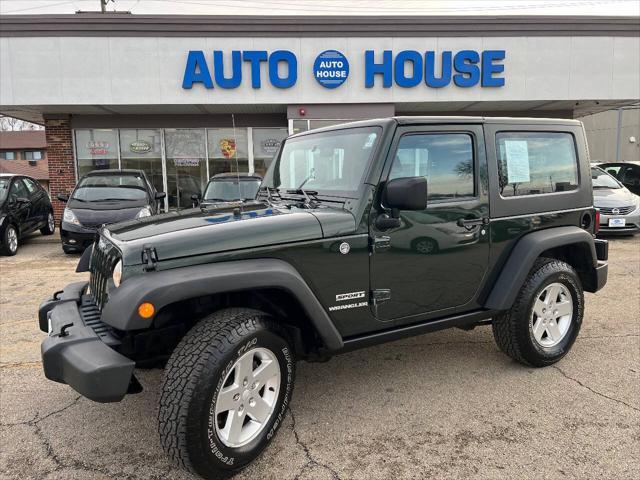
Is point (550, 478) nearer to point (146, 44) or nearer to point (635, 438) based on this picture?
point (635, 438)

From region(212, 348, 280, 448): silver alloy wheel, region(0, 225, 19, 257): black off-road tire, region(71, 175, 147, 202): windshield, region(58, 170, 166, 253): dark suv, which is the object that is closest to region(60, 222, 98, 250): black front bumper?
region(58, 170, 166, 253): dark suv

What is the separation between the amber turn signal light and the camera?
2223 millimetres

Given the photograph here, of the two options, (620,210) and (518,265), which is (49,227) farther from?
(620,210)

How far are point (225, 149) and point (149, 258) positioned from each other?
12735 millimetres

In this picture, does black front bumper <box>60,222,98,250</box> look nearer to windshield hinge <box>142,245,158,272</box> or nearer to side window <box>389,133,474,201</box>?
windshield hinge <box>142,245,158,272</box>

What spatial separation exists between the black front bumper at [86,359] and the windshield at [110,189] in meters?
6.97

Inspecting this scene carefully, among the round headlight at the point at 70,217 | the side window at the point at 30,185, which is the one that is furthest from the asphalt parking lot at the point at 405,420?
the side window at the point at 30,185

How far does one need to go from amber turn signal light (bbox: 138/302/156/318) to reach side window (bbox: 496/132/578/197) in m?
2.49

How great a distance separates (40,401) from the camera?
3.32 m

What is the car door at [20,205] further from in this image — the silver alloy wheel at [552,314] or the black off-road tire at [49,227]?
the silver alloy wheel at [552,314]

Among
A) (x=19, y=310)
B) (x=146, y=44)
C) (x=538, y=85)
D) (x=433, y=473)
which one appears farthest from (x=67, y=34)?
(x=433, y=473)

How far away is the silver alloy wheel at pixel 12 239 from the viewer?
920 cm

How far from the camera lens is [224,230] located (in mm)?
2555

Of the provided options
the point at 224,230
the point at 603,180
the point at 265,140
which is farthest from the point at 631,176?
the point at 224,230
